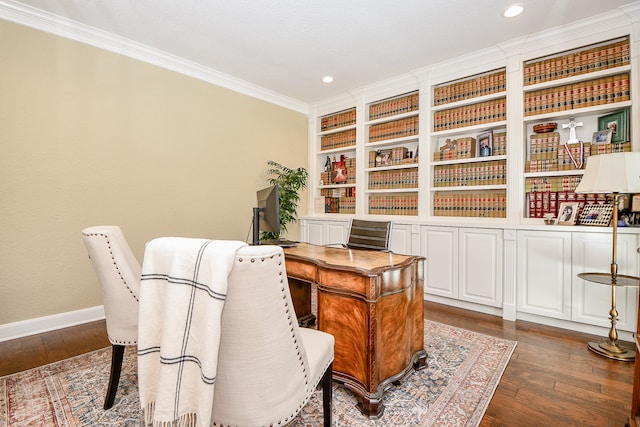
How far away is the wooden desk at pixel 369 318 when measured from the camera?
1.63 meters

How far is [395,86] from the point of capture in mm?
3994

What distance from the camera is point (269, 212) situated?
2.43 metres

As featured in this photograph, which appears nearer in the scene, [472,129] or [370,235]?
[370,235]

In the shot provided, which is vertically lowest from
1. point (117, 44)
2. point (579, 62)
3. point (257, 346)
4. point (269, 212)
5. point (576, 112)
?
point (257, 346)

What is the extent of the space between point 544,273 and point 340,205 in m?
2.74

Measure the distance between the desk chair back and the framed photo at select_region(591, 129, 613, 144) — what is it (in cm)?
206

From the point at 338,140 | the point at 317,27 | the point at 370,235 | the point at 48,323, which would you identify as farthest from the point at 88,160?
the point at 338,140

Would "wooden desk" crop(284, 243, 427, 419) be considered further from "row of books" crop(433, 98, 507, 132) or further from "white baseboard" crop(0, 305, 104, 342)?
"white baseboard" crop(0, 305, 104, 342)

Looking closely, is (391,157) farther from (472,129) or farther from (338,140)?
(472,129)

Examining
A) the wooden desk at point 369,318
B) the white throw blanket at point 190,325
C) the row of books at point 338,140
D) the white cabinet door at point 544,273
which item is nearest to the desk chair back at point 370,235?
the wooden desk at point 369,318

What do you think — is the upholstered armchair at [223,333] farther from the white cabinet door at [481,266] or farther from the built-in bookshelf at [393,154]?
the built-in bookshelf at [393,154]

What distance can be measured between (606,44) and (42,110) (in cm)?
500

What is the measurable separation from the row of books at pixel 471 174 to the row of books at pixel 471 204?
15 cm


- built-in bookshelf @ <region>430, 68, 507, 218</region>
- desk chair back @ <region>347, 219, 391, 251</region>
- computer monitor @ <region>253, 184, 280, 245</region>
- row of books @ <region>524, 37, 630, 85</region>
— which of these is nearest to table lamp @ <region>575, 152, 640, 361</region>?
built-in bookshelf @ <region>430, 68, 507, 218</region>
